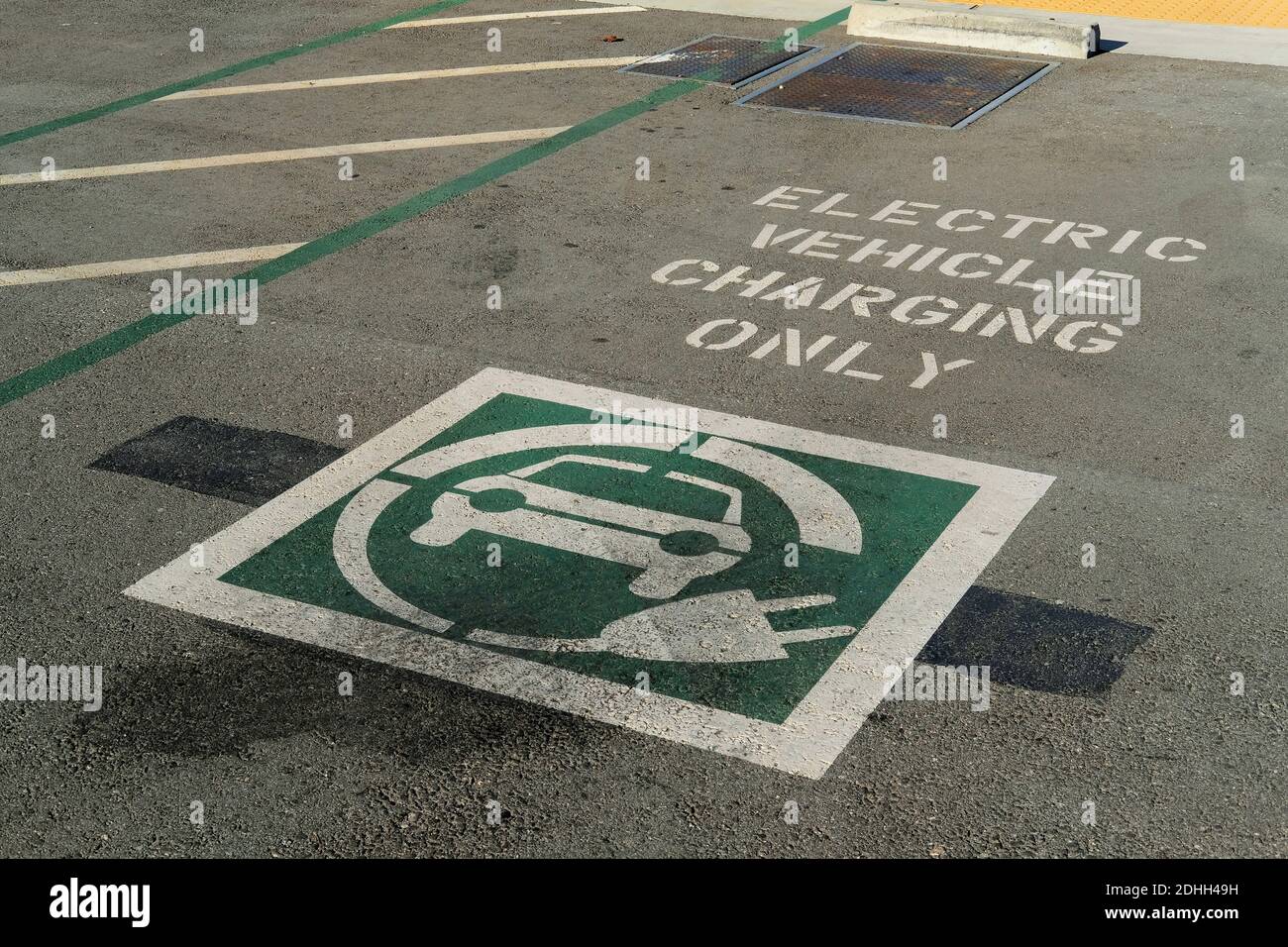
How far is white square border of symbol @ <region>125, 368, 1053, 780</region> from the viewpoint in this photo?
16.5 feet

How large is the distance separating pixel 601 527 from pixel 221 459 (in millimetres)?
1880

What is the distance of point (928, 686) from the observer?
5.20 meters

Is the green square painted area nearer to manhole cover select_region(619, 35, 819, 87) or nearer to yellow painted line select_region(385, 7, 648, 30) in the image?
manhole cover select_region(619, 35, 819, 87)

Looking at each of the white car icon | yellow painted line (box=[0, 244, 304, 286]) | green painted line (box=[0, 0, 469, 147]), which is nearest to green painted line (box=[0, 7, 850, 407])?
yellow painted line (box=[0, 244, 304, 286])

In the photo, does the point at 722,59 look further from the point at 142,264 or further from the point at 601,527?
the point at 601,527

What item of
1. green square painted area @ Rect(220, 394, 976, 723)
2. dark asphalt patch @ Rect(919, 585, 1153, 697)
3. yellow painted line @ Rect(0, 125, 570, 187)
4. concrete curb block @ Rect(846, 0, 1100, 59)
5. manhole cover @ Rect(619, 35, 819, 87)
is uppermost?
concrete curb block @ Rect(846, 0, 1100, 59)

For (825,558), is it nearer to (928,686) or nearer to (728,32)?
(928,686)

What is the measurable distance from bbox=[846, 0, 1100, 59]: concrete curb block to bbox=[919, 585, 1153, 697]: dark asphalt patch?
8716 mm

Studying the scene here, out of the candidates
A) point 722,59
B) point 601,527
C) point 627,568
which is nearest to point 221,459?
point 601,527

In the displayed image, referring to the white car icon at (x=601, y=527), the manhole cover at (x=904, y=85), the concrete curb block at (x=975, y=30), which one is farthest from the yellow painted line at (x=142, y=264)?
the concrete curb block at (x=975, y=30)

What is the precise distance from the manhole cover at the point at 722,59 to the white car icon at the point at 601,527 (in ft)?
22.6

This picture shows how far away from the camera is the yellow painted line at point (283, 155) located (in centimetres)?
1066
